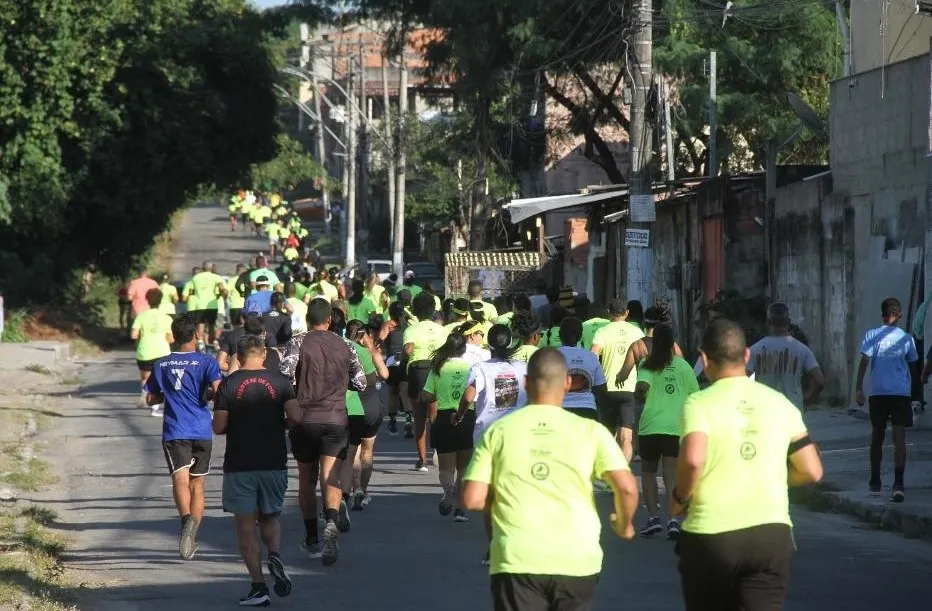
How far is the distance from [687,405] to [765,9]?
26550 millimetres

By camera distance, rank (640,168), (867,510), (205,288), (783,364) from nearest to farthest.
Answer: (783,364) → (867,510) → (640,168) → (205,288)

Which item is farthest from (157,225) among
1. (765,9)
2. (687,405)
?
(687,405)

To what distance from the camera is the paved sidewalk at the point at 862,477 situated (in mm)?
12406

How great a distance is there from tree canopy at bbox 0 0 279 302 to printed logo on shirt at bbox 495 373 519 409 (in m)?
24.5

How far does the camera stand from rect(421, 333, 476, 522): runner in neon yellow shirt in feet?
40.9

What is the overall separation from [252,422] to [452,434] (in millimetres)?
3065

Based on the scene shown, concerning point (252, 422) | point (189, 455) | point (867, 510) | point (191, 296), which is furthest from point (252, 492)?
point (191, 296)

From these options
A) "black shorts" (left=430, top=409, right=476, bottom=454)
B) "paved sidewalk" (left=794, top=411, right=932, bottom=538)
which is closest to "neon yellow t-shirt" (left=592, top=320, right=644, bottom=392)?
"black shorts" (left=430, top=409, right=476, bottom=454)

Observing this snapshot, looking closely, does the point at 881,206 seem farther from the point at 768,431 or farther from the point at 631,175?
the point at 768,431

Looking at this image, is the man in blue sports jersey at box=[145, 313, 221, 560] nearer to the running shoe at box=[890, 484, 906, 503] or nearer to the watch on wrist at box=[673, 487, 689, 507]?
the watch on wrist at box=[673, 487, 689, 507]

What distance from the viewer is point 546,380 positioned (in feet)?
19.5

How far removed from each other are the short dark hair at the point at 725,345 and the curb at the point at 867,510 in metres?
6.28

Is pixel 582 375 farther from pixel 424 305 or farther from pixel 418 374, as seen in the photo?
pixel 418 374

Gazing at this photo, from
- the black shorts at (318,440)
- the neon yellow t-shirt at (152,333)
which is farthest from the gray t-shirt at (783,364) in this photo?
the neon yellow t-shirt at (152,333)
